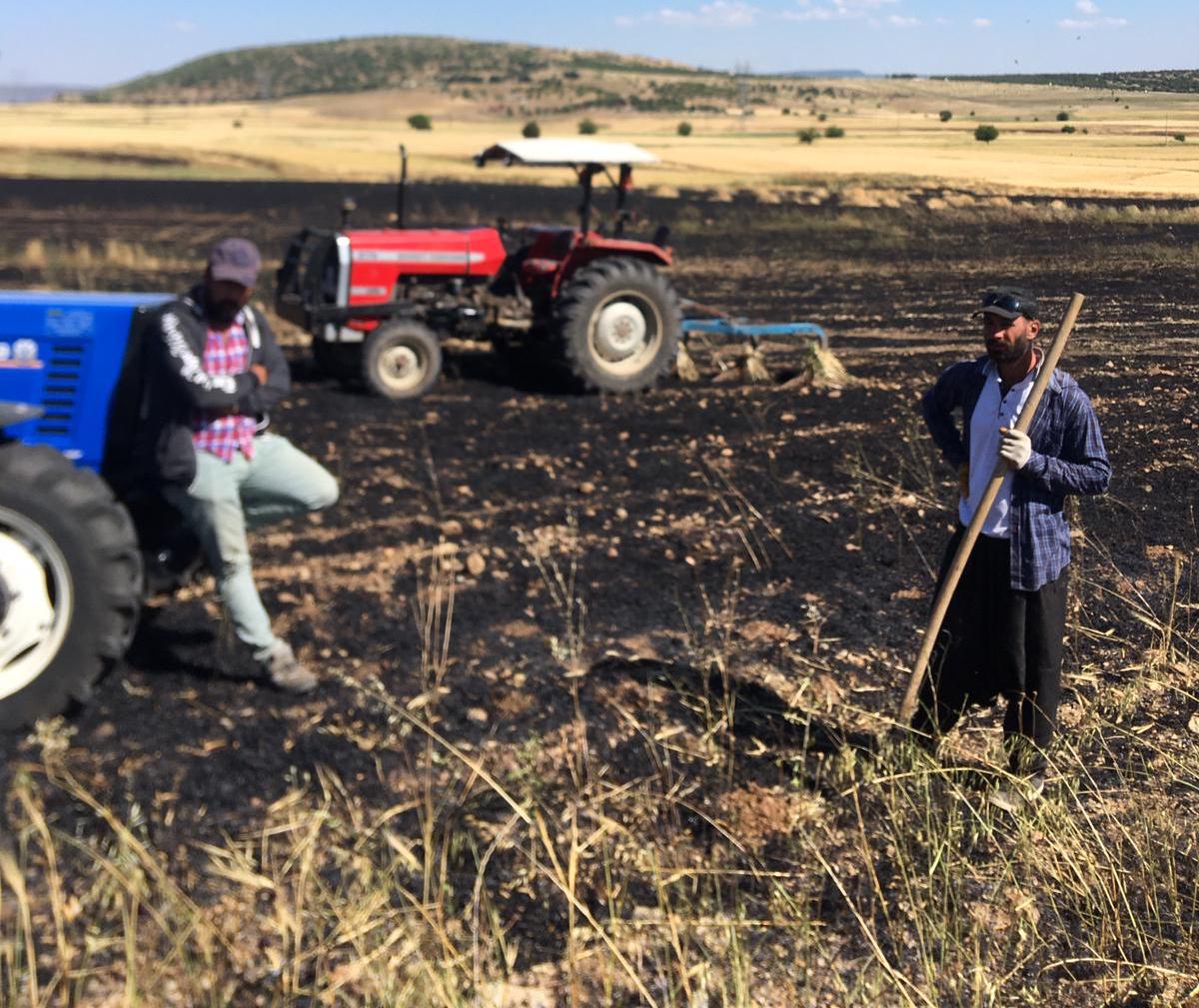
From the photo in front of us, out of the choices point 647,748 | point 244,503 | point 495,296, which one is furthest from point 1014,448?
point 495,296

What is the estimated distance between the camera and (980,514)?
3.51 metres

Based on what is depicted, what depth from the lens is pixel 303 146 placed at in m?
44.0

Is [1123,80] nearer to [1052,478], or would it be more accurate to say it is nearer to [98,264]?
[1052,478]

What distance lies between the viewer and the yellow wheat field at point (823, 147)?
5004 millimetres

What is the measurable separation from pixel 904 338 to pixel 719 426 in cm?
341

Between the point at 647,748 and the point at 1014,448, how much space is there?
158cm

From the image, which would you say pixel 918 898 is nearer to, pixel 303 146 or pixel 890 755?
pixel 890 755

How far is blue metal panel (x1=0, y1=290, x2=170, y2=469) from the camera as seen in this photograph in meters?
4.75

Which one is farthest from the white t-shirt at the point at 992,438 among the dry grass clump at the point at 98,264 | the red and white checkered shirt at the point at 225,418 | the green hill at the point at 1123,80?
the dry grass clump at the point at 98,264

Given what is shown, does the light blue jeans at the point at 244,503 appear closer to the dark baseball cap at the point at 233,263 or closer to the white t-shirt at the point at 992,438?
the dark baseball cap at the point at 233,263

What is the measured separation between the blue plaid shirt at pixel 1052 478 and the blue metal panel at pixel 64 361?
10.6 feet

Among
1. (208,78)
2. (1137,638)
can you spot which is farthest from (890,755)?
(208,78)

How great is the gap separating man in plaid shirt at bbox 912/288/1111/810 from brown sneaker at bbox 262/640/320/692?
2.18m

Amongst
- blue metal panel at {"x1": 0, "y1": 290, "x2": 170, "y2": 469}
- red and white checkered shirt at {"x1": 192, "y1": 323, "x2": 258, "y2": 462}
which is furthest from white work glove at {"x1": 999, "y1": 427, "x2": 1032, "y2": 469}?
blue metal panel at {"x1": 0, "y1": 290, "x2": 170, "y2": 469}
